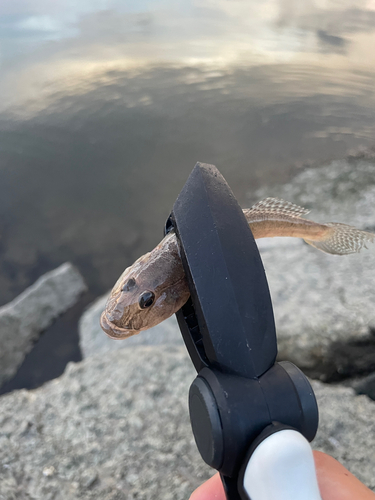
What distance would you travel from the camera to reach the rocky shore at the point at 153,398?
4.22 feet

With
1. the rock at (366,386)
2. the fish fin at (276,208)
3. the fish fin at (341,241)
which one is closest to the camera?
the fish fin at (276,208)

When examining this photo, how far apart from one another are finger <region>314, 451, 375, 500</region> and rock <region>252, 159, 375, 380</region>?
1114 millimetres

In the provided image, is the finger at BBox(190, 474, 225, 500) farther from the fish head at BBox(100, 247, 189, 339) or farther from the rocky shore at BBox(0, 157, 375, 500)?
the rocky shore at BBox(0, 157, 375, 500)

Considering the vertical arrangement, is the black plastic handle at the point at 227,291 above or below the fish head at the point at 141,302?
above

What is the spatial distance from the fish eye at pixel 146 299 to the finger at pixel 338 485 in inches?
22.4

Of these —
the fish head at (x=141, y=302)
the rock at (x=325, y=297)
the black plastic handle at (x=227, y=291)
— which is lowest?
the rock at (x=325, y=297)

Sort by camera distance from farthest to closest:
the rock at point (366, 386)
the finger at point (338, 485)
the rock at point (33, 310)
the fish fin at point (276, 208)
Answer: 1. the rock at point (33, 310)
2. the rock at point (366, 386)
3. the fish fin at point (276, 208)
4. the finger at point (338, 485)

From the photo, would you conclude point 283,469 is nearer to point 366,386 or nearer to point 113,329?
point 113,329

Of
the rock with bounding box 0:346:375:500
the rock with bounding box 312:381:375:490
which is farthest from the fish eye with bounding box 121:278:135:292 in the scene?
the rock with bounding box 312:381:375:490

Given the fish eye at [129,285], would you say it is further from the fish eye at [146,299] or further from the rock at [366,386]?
the rock at [366,386]

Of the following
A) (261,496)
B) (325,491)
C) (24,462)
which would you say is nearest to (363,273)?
(325,491)

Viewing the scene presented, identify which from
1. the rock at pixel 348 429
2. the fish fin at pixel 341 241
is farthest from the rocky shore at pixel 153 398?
the fish fin at pixel 341 241

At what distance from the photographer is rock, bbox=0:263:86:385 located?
229cm

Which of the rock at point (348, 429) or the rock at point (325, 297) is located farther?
the rock at point (325, 297)
